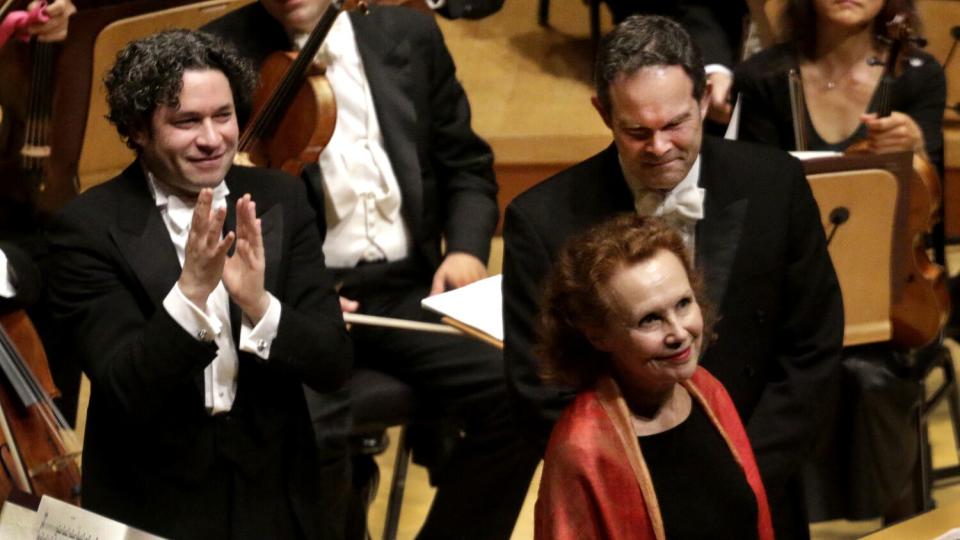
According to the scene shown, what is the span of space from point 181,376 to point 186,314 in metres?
0.10

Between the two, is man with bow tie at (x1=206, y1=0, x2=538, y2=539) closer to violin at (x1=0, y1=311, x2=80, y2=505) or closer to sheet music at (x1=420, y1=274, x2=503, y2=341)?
sheet music at (x1=420, y1=274, x2=503, y2=341)

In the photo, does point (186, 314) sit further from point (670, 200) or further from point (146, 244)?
point (670, 200)

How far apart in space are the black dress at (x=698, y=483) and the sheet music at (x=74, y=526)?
68cm

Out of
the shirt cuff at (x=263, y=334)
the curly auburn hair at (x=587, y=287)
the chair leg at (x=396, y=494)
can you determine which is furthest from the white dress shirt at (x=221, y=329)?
the chair leg at (x=396, y=494)

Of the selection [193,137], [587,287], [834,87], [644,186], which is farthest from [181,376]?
[834,87]

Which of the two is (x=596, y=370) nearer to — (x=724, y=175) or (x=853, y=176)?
(x=724, y=175)

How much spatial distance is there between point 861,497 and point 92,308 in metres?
1.63

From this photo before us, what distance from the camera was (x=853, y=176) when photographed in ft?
9.66

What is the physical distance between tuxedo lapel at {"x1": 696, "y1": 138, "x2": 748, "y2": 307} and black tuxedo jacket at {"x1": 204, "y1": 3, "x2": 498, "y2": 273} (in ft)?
3.04

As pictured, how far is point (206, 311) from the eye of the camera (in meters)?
2.45

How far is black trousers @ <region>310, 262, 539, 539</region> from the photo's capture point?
3.33 m

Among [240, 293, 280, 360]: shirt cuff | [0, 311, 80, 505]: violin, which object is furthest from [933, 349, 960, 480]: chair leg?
[0, 311, 80, 505]: violin

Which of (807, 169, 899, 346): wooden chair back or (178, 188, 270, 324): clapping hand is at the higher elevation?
(178, 188, 270, 324): clapping hand

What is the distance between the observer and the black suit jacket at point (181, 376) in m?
2.55
